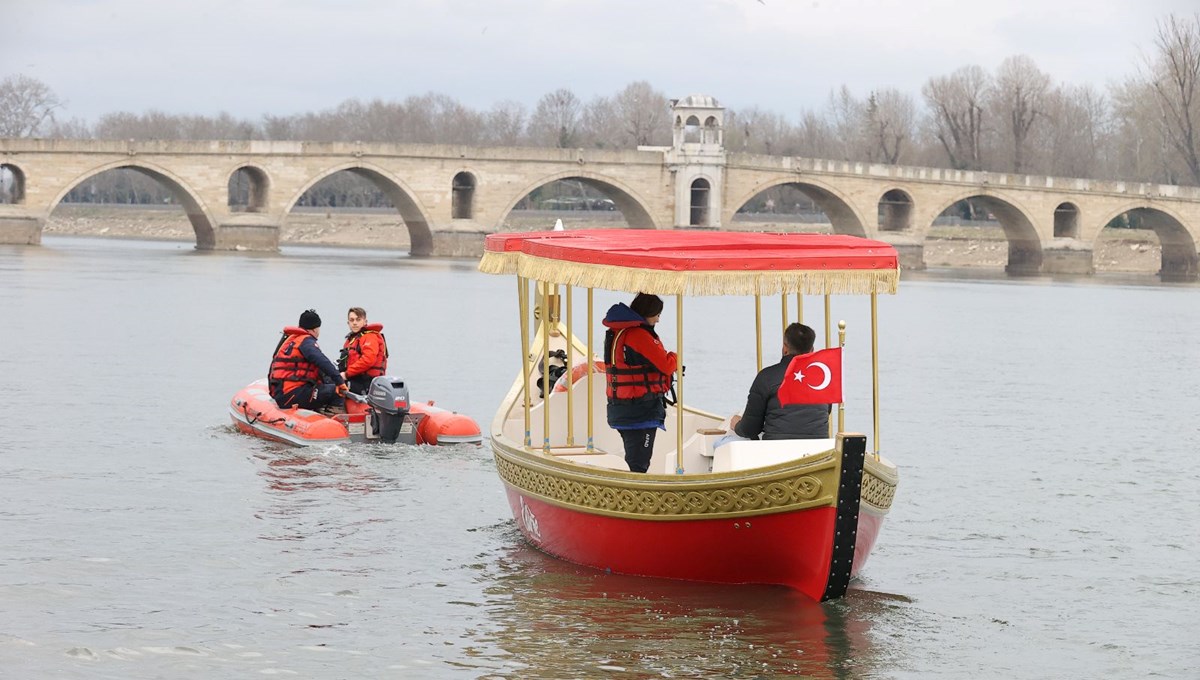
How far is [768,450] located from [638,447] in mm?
1279

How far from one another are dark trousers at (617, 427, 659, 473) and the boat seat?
102 cm

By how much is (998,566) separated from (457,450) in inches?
216

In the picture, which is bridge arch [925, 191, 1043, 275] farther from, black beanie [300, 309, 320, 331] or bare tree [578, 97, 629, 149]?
black beanie [300, 309, 320, 331]

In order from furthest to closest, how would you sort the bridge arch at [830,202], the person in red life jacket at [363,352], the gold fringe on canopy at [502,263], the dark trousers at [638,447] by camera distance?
1. the bridge arch at [830,202]
2. the person in red life jacket at [363,352]
3. the gold fringe on canopy at [502,263]
4. the dark trousers at [638,447]

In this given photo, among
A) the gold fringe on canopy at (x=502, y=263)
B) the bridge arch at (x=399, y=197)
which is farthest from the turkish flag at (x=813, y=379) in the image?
the bridge arch at (x=399, y=197)

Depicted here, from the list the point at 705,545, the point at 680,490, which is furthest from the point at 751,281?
the point at 705,545

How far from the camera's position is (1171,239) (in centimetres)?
6981

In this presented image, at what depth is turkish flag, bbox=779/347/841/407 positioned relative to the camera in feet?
31.7

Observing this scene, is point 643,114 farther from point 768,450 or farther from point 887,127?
point 768,450

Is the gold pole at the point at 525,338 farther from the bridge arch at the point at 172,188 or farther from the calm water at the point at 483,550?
the bridge arch at the point at 172,188

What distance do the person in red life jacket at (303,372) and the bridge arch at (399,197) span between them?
145 feet

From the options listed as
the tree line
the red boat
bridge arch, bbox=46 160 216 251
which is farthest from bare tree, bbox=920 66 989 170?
the red boat

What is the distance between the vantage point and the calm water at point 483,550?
9.45m

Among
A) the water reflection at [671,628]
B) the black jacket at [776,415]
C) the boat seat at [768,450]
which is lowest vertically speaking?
the water reflection at [671,628]
